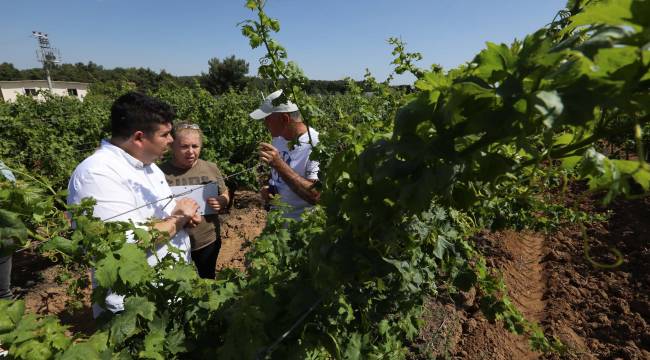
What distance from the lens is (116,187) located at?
212cm

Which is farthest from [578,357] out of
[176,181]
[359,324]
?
[176,181]

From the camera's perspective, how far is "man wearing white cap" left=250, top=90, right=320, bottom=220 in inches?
109

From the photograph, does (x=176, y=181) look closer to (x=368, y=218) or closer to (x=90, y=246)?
(x=90, y=246)

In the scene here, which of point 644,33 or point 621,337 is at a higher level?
point 644,33

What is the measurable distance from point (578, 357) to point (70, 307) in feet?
13.7

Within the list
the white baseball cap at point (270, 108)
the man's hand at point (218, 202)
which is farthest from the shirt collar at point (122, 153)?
the white baseball cap at point (270, 108)

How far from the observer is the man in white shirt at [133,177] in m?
2.05

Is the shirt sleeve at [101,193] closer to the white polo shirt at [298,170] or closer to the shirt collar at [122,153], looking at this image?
the shirt collar at [122,153]

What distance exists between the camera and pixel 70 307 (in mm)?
1604

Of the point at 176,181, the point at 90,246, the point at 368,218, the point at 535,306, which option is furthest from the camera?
the point at 535,306

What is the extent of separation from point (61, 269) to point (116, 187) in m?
2.06

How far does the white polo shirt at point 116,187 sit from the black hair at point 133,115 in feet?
0.43

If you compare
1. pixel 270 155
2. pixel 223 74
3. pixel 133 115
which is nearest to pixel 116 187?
pixel 133 115

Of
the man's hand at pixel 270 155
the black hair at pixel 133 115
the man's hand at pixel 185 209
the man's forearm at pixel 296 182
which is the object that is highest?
the black hair at pixel 133 115
